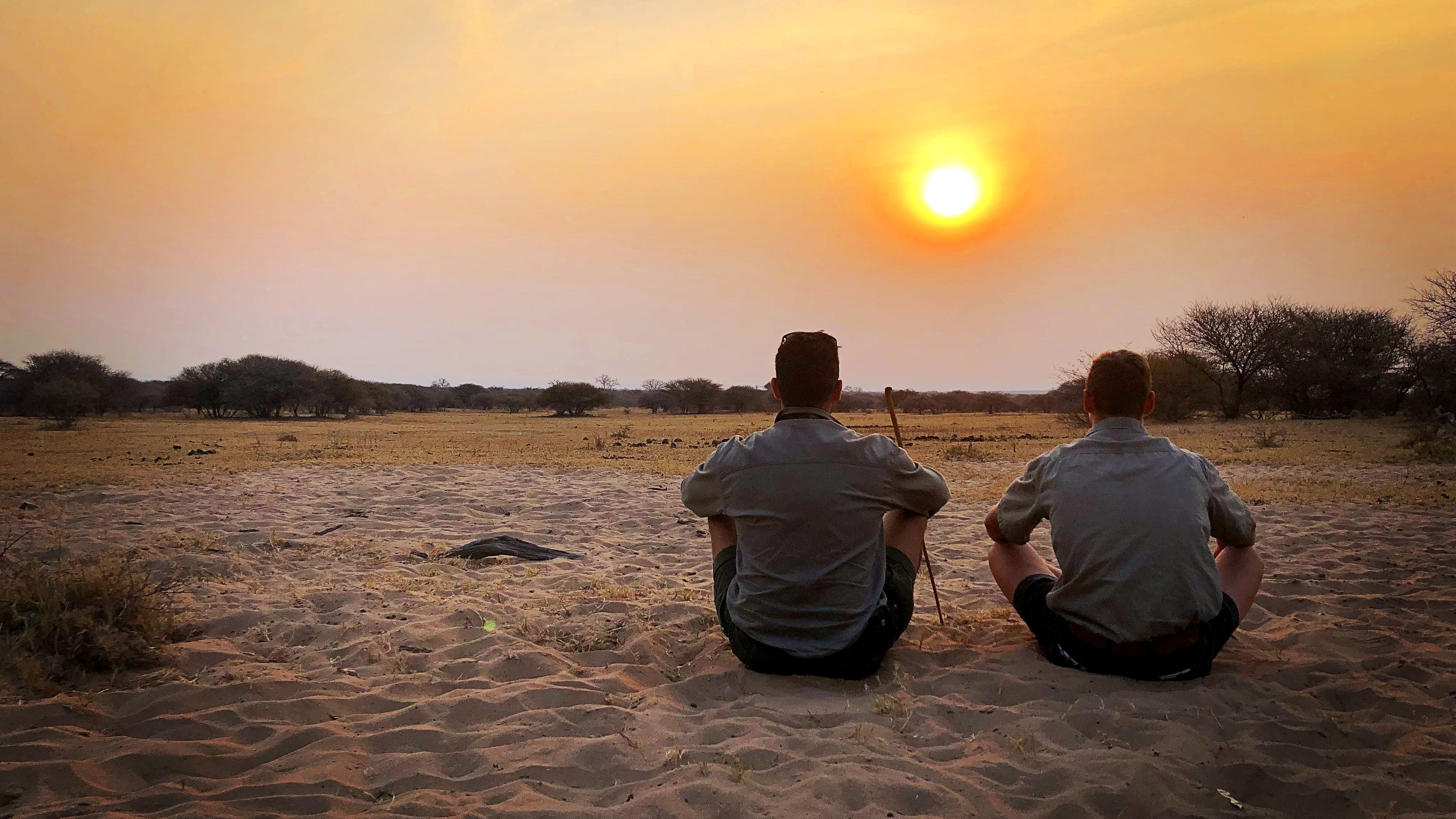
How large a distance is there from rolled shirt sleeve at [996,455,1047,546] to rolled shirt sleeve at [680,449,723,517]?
117cm

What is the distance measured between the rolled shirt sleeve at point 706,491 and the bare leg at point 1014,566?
4.39 ft

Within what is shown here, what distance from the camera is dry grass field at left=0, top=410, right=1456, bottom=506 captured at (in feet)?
33.5

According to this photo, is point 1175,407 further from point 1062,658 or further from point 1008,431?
point 1062,658

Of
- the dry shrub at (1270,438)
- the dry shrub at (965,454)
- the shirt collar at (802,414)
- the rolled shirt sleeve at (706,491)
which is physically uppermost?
the shirt collar at (802,414)

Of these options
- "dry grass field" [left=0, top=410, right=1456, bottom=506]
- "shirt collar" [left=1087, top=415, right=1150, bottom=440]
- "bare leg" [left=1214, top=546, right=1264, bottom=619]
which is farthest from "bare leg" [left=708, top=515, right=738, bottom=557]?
"dry grass field" [left=0, top=410, right=1456, bottom=506]

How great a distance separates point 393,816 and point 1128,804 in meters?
2.23

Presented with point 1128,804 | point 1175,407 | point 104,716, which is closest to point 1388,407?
point 1175,407

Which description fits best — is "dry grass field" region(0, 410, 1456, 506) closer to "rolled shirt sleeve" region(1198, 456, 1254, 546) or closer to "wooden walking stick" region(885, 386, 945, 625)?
"wooden walking stick" region(885, 386, 945, 625)

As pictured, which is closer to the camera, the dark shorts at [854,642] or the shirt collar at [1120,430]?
the shirt collar at [1120,430]

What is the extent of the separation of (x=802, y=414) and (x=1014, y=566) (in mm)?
1340

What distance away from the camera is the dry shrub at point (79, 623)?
3.62 metres

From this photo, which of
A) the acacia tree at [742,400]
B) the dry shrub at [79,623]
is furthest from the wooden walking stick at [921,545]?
the acacia tree at [742,400]

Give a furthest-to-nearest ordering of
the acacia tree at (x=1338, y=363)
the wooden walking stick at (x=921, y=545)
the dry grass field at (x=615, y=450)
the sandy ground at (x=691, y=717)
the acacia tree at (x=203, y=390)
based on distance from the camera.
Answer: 1. the acacia tree at (x=203, y=390)
2. the acacia tree at (x=1338, y=363)
3. the dry grass field at (x=615, y=450)
4. the wooden walking stick at (x=921, y=545)
5. the sandy ground at (x=691, y=717)

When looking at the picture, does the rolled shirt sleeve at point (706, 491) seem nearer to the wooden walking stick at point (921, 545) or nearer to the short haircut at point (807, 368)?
the short haircut at point (807, 368)
